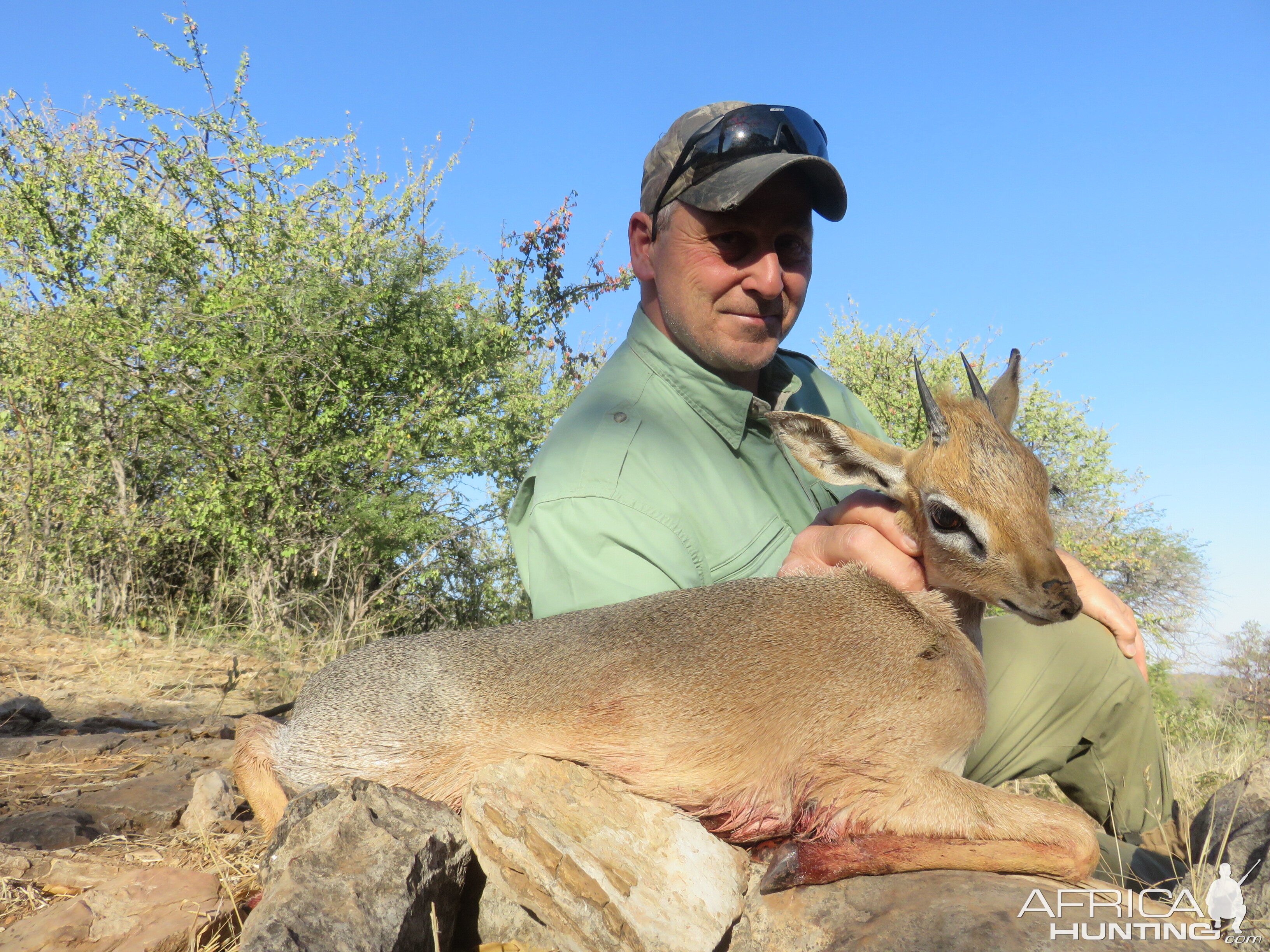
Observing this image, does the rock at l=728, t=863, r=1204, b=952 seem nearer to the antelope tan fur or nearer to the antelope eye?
the antelope tan fur

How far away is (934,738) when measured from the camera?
10.6 ft

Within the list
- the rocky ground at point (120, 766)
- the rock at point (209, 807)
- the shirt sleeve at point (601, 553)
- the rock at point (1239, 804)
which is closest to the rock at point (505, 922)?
the rocky ground at point (120, 766)

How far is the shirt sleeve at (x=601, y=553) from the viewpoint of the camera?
395 centimetres

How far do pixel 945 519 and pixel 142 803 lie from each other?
394 centimetres

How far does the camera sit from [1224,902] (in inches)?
122

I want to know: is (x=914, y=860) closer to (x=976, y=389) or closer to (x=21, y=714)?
(x=976, y=389)

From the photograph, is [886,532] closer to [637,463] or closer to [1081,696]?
[637,463]

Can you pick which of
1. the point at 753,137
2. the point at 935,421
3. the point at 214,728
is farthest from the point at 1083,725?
the point at 214,728

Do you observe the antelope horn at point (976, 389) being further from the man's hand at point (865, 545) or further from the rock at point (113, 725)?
the rock at point (113, 725)

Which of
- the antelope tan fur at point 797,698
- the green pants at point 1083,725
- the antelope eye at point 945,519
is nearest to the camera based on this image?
the antelope tan fur at point 797,698

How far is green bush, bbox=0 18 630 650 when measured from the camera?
427 inches

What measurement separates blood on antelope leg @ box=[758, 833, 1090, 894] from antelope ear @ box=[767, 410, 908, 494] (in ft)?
4.70

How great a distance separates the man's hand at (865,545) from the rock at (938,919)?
4.06 ft

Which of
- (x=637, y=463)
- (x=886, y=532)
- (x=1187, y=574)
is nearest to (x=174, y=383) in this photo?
(x=637, y=463)
